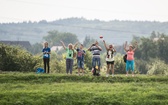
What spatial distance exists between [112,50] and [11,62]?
21180 millimetres

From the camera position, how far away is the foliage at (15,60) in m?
44.9

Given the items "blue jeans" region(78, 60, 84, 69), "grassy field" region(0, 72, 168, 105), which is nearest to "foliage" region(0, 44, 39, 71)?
"blue jeans" region(78, 60, 84, 69)

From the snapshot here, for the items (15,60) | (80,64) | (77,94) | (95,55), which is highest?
(95,55)

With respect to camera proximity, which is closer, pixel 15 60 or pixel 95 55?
pixel 95 55

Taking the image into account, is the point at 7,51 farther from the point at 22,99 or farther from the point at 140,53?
the point at 140,53

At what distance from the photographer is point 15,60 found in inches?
1809

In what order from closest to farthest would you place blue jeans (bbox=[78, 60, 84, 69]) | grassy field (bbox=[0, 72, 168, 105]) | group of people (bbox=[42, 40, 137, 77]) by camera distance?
grassy field (bbox=[0, 72, 168, 105]) < group of people (bbox=[42, 40, 137, 77]) < blue jeans (bbox=[78, 60, 84, 69])

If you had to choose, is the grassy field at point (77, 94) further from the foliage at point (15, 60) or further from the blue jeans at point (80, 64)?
the foliage at point (15, 60)

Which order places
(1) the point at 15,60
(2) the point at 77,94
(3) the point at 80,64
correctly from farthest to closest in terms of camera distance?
(1) the point at 15,60 → (3) the point at 80,64 → (2) the point at 77,94

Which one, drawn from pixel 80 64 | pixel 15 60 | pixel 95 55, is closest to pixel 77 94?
pixel 95 55

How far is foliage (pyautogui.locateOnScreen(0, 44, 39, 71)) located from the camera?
4491 cm

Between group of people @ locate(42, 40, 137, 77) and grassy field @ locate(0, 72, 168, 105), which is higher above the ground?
group of people @ locate(42, 40, 137, 77)

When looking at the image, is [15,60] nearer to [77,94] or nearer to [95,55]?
[95,55]

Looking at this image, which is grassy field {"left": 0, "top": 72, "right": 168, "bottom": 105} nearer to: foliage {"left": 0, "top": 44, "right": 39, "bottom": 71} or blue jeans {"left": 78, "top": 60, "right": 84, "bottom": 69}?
blue jeans {"left": 78, "top": 60, "right": 84, "bottom": 69}
